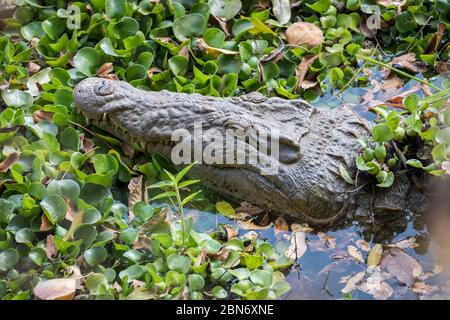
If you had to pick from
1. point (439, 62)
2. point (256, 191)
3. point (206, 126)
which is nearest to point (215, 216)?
point (256, 191)

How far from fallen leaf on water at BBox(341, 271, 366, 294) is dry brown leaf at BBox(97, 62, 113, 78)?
2.10 meters

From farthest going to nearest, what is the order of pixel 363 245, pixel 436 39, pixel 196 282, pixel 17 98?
pixel 436 39 → pixel 17 98 → pixel 363 245 → pixel 196 282

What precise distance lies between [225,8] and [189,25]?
14.2 inches

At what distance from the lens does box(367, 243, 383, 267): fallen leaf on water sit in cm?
379

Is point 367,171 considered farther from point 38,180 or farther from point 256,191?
point 38,180

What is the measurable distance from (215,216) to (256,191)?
0.29 metres

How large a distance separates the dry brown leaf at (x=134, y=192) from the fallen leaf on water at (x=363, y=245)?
4.20 ft

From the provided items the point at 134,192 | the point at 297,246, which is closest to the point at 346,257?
the point at 297,246

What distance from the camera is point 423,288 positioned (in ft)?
11.9

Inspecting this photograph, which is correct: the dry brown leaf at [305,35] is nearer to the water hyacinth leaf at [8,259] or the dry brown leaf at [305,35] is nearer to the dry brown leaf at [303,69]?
the dry brown leaf at [303,69]

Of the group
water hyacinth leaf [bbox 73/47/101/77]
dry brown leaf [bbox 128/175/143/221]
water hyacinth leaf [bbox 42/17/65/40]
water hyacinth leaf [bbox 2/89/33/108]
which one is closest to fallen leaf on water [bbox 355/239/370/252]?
dry brown leaf [bbox 128/175/143/221]

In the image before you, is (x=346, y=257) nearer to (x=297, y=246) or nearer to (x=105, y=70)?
(x=297, y=246)

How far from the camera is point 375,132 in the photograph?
12.8ft

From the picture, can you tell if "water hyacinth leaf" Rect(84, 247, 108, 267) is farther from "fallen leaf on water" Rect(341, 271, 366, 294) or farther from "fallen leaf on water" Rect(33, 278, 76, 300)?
"fallen leaf on water" Rect(341, 271, 366, 294)
